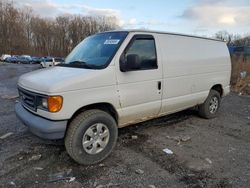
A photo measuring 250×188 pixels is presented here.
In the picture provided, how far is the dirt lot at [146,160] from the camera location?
3764mm

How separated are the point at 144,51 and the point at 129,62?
632mm

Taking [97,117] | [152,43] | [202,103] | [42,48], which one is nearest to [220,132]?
[202,103]

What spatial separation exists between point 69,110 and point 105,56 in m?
1.16

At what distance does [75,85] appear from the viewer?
3.86m

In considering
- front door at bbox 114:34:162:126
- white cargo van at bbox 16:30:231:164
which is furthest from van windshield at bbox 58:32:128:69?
front door at bbox 114:34:162:126

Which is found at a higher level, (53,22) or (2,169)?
(53,22)

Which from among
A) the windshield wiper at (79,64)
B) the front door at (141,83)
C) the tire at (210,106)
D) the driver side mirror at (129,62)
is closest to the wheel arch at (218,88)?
the tire at (210,106)

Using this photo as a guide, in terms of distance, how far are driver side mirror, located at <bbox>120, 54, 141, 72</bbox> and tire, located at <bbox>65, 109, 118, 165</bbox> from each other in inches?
32.6

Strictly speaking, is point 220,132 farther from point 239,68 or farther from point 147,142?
point 239,68

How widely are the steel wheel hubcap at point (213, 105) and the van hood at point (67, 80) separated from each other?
141 inches

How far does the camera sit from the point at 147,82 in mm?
4812

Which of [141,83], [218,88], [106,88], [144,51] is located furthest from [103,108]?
[218,88]

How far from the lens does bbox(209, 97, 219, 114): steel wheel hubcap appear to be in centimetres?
687

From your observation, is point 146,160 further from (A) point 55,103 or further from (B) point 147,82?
(A) point 55,103
